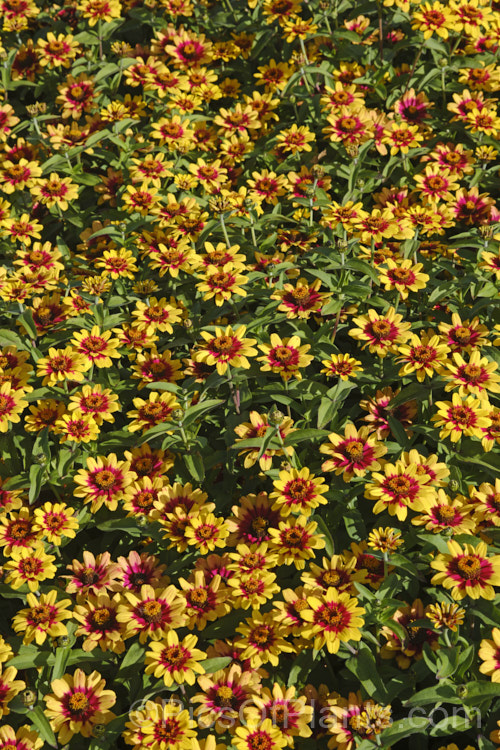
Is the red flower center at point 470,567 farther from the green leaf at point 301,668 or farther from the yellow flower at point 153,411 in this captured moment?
the yellow flower at point 153,411

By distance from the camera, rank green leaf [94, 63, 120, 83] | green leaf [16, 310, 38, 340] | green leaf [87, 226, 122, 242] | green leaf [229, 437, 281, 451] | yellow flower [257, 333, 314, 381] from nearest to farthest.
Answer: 1. green leaf [229, 437, 281, 451]
2. yellow flower [257, 333, 314, 381]
3. green leaf [16, 310, 38, 340]
4. green leaf [87, 226, 122, 242]
5. green leaf [94, 63, 120, 83]

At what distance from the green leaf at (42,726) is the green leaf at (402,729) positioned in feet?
3.69

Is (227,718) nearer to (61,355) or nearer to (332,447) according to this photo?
(332,447)

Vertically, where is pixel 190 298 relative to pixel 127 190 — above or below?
below

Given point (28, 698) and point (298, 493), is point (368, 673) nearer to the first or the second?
point (298, 493)

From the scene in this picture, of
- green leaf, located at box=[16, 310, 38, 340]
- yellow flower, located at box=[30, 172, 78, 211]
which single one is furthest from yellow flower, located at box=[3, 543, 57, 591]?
yellow flower, located at box=[30, 172, 78, 211]

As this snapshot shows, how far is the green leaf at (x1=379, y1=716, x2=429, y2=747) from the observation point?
7.21 ft

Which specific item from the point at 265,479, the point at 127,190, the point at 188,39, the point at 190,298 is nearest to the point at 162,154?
the point at 127,190

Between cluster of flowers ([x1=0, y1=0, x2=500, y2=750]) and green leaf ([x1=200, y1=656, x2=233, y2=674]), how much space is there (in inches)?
0.5

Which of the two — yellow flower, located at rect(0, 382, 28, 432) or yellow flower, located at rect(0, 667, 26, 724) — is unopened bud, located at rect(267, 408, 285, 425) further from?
yellow flower, located at rect(0, 667, 26, 724)

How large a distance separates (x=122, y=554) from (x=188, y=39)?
12.2 ft

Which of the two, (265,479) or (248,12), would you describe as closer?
(265,479)

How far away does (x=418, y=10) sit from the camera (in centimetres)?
467

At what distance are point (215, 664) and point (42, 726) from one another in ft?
2.08
